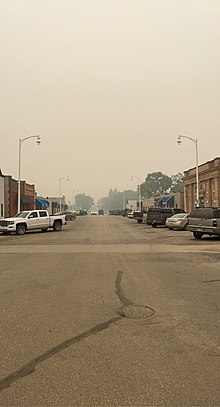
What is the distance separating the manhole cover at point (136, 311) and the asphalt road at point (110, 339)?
0.02m

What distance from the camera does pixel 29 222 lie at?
2917 cm

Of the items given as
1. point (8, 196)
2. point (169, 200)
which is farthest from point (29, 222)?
point (169, 200)

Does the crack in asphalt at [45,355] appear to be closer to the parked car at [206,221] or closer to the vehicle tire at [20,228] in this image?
the parked car at [206,221]

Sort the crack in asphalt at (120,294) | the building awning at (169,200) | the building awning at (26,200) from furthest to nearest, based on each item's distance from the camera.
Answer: the building awning at (169,200), the building awning at (26,200), the crack in asphalt at (120,294)

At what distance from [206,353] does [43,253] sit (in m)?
11.8

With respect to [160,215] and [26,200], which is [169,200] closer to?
[26,200]

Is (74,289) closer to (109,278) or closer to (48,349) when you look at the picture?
(109,278)

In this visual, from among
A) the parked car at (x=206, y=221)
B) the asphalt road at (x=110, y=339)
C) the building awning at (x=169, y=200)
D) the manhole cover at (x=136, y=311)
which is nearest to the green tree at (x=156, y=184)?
the building awning at (x=169, y=200)

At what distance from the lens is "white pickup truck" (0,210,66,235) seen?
28.1m

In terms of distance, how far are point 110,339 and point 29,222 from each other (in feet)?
80.9

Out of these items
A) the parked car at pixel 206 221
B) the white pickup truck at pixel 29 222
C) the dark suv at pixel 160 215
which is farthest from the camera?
the dark suv at pixel 160 215

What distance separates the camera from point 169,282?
9320mm

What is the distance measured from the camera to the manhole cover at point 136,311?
6.47 metres

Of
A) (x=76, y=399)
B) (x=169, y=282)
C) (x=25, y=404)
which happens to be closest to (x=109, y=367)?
(x=76, y=399)
